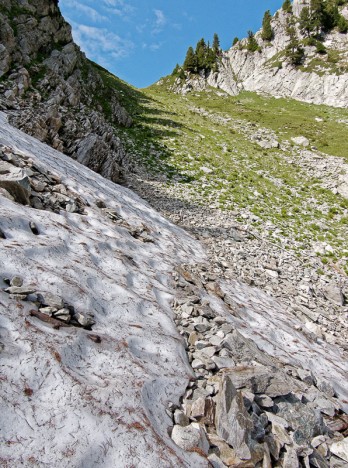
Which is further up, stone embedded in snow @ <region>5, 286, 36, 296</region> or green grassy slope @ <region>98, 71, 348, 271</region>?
green grassy slope @ <region>98, 71, 348, 271</region>

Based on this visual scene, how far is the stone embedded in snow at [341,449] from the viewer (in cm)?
526

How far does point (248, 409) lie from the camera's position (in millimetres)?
5199

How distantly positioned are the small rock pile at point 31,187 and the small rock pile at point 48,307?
3.81 metres

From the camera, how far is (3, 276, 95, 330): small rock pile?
5109 millimetres

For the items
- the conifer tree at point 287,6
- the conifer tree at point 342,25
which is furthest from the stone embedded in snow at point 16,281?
the conifer tree at point 287,6

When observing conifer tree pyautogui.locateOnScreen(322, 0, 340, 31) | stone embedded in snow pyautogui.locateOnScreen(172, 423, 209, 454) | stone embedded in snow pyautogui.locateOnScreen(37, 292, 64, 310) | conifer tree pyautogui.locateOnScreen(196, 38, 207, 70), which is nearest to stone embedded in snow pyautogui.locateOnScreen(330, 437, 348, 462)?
stone embedded in snow pyautogui.locateOnScreen(172, 423, 209, 454)

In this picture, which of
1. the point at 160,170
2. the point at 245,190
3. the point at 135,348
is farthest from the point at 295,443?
the point at 160,170

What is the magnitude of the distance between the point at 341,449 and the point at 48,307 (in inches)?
246

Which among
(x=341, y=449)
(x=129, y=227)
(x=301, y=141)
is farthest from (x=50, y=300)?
(x=301, y=141)

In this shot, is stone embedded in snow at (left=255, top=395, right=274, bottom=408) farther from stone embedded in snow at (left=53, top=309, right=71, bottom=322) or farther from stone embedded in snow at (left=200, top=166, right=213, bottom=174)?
stone embedded in snow at (left=200, top=166, right=213, bottom=174)

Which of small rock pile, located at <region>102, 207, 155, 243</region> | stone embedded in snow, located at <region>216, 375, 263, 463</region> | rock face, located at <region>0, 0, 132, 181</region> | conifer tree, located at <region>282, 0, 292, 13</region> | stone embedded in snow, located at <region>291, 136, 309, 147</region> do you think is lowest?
stone embedded in snow, located at <region>216, 375, 263, 463</region>

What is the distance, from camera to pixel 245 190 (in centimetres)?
2503

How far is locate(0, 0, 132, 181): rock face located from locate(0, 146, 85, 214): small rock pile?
30.2 ft

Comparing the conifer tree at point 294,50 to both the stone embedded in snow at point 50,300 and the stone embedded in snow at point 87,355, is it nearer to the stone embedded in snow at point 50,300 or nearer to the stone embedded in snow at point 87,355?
the stone embedded in snow at point 87,355
